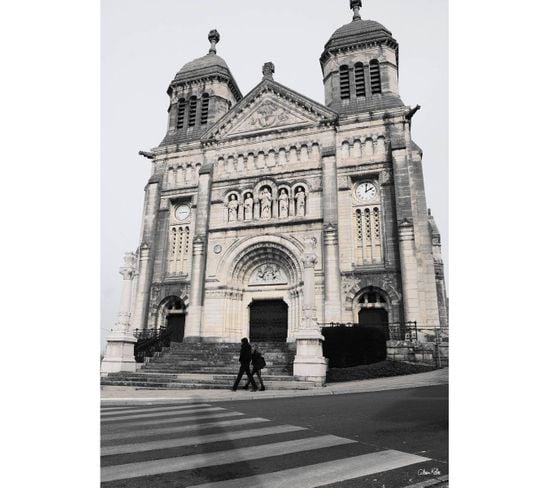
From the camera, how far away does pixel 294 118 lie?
21250 mm

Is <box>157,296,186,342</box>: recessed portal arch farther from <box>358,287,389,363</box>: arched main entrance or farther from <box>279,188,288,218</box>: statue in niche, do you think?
<box>358,287,389,363</box>: arched main entrance

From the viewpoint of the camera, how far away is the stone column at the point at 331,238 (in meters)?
17.1

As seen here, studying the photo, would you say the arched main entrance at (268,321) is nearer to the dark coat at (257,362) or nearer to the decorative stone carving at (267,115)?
the dark coat at (257,362)

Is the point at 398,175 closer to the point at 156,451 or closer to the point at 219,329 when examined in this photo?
the point at 219,329

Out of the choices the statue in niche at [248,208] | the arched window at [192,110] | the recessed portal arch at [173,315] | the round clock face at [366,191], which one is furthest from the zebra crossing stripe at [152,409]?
the arched window at [192,110]

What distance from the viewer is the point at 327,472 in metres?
2.92

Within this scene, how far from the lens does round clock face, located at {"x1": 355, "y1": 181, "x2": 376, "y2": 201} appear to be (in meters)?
19.2

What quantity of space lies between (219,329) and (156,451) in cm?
1537

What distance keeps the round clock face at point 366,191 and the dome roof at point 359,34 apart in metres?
9.53

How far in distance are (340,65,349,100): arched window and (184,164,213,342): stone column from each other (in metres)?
8.91

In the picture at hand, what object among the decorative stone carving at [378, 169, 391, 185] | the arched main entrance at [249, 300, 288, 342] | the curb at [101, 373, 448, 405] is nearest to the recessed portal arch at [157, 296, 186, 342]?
the arched main entrance at [249, 300, 288, 342]

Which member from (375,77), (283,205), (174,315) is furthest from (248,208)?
(375,77)
